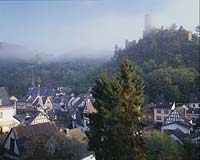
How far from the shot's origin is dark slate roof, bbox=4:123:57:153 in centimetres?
2428

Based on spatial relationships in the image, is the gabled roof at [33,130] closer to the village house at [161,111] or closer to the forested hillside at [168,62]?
the village house at [161,111]

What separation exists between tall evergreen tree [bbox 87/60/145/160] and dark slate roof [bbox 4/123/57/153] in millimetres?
7721

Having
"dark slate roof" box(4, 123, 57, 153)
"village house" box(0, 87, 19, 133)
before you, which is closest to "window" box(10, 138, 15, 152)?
"dark slate roof" box(4, 123, 57, 153)

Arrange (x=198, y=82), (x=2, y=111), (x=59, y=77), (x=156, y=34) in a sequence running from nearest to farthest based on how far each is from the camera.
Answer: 1. (x=2, y=111)
2. (x=198, y=82)
3. (x=156, y=34)
4. (x=59, y=77)

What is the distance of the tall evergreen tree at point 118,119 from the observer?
16.3 meters

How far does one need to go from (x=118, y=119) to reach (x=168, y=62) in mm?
55905

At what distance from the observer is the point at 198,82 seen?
183ft

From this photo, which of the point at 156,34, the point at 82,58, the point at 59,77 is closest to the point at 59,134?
the point at 156,34

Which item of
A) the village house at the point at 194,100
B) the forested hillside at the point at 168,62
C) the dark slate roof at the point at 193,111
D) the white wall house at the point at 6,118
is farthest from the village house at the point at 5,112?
the village house at the point at 194,100

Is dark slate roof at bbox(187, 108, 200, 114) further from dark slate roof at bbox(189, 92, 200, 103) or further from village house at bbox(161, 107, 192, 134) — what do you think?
village house at bbox(161, 107, 192, 134)

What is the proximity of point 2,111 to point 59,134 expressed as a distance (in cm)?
972

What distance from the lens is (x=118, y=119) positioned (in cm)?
1661

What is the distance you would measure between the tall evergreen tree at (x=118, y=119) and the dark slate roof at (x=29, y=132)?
25.3 ft

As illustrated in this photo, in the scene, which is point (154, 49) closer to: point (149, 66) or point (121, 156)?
point (149, 66)
